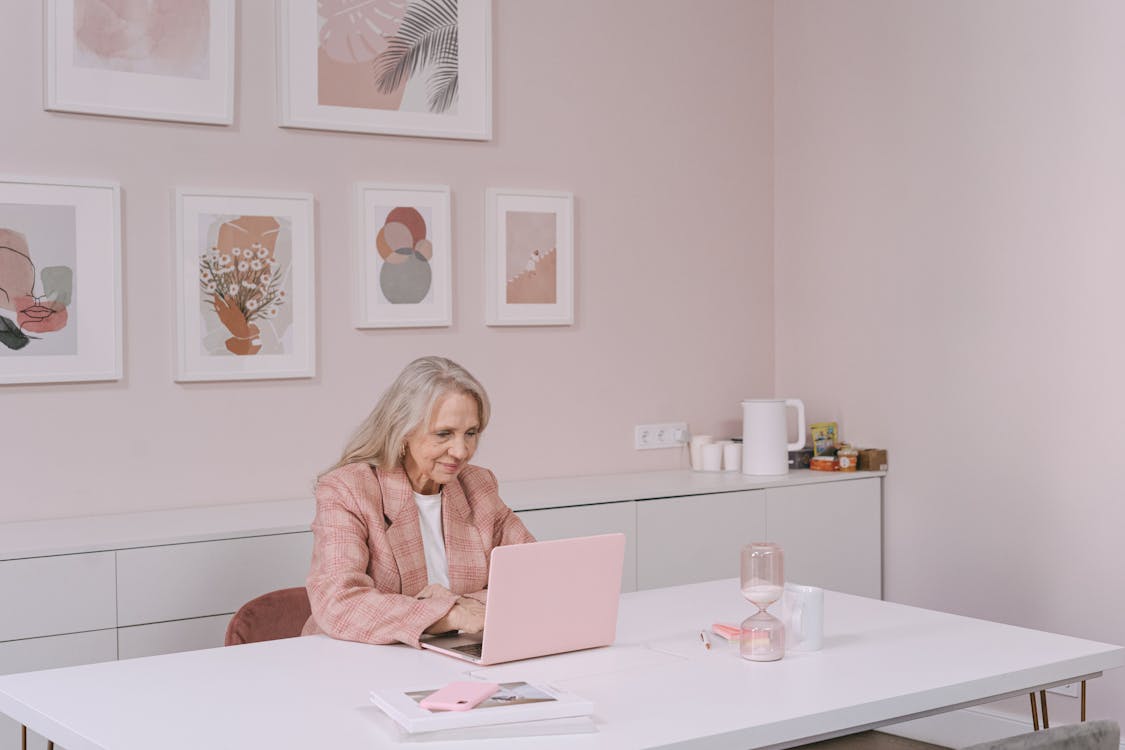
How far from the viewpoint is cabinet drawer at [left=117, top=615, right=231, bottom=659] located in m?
3.13

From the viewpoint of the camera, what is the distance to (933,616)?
263 centimetres

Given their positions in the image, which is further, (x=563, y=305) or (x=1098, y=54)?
(x=563, y=305)

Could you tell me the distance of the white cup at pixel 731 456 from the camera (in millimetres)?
4492

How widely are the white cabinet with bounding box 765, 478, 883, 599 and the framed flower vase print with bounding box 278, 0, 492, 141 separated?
161cm

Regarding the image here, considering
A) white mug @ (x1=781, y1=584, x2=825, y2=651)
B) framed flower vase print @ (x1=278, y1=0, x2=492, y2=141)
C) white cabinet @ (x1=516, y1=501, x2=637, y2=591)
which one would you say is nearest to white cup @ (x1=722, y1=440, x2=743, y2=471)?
white cabinet @ (x1=516, y1=501, x2=637, y2=591)

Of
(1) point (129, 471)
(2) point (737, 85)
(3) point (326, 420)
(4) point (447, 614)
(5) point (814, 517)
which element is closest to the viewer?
(4) point (447, 614)

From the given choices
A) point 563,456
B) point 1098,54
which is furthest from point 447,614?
point 1098,54

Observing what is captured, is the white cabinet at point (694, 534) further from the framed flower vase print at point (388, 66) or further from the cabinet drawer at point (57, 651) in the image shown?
the cabinet drawer at point (57, 651)

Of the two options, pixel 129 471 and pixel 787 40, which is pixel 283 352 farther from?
pixel 787 40

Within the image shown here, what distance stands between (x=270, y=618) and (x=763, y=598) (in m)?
1.11

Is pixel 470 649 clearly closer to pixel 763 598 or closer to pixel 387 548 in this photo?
pixel 387 548

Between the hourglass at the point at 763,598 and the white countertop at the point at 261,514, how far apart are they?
1472 mm

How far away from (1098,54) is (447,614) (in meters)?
2.61

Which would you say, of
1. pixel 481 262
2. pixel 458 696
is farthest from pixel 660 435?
pixel 458 696
